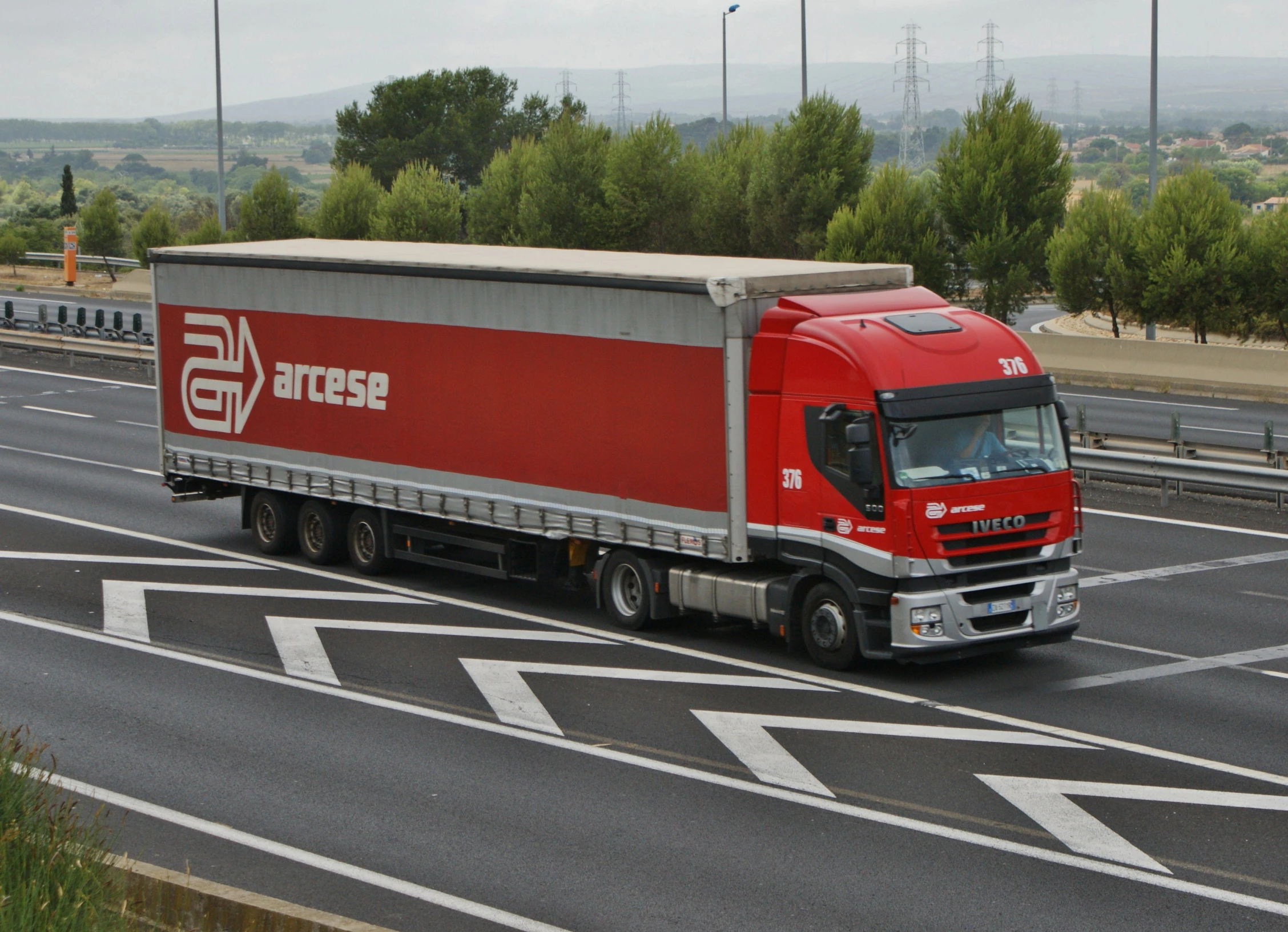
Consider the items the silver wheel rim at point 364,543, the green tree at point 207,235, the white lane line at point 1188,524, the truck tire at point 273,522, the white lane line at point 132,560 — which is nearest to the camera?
the silver wheel rim at point 364,543

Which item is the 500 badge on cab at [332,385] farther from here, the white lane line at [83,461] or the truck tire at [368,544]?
the white lane line at [83,461]

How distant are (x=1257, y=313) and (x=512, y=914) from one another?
3280cm

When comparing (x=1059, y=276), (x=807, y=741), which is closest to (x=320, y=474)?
(x=807, y=741)

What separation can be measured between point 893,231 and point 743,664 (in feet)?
90.2

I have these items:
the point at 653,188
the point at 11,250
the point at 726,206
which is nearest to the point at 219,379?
the point at 726,206

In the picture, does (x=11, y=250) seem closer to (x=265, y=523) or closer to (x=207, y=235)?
(x=207, y=235)

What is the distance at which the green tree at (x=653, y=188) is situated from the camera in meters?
47.7

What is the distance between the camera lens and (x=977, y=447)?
13281mm

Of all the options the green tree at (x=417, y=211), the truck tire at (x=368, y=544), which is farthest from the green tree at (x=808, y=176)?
the truck tire at (x=368, y=544)

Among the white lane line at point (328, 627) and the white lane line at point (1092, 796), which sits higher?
the white lane line at point (328, 627)

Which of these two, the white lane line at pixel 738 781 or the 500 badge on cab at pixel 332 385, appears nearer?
the white lane line at pixel 738 781

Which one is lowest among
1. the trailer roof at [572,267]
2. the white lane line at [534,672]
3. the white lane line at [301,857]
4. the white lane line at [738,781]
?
the white lane line at [301,857]

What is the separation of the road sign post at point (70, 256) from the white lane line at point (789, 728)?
182 feet

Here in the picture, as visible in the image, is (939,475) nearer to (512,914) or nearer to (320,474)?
(512,914)
